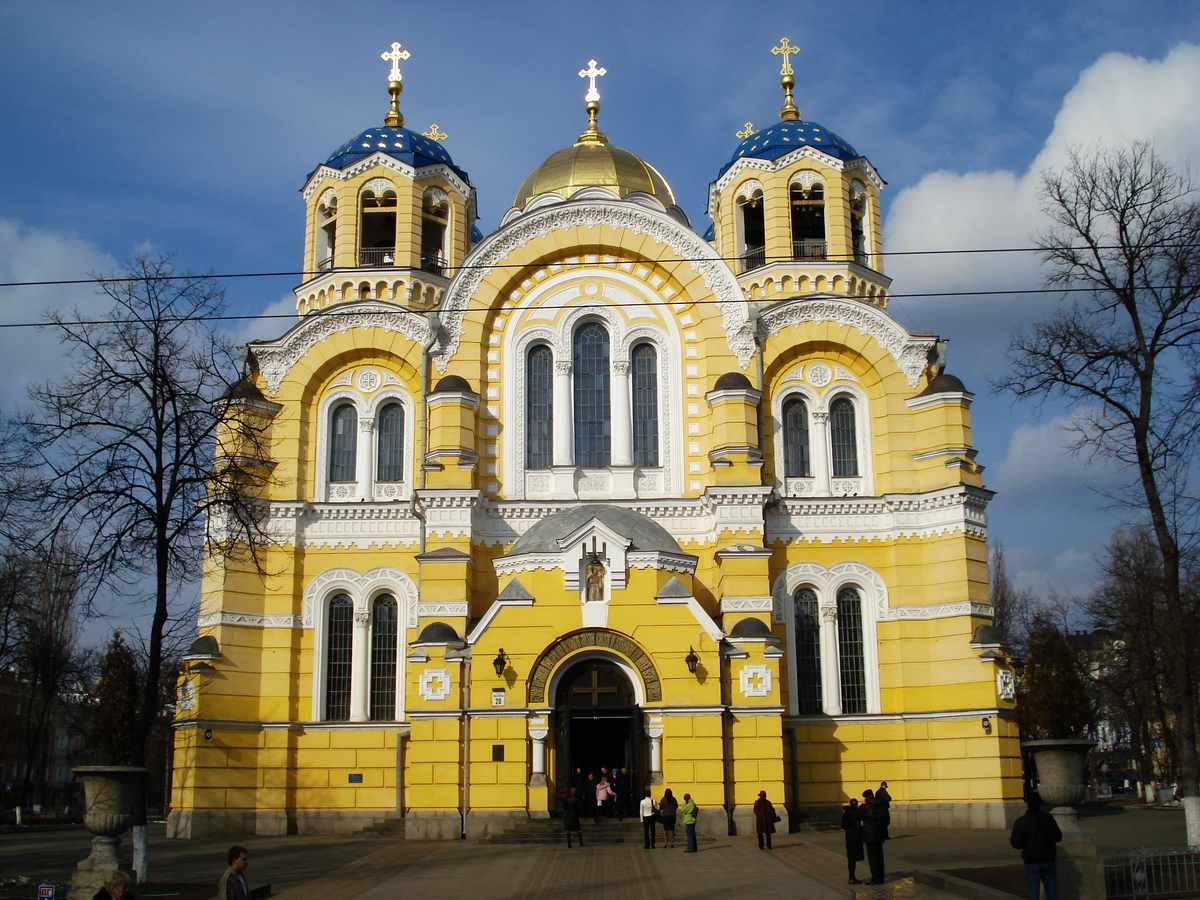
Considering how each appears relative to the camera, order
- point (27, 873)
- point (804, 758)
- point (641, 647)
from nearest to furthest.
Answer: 1. point (27, 873)
2. point (641, 647)
3. point (804, 758)

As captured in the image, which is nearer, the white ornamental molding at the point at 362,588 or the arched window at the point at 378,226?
the white ornamental molding at the point at 362,588

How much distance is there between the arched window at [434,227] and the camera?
113 feet

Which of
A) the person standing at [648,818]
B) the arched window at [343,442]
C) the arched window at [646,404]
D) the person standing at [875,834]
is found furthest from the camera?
the arched window at [343,442]

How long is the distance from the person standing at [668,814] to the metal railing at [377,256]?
1724cm

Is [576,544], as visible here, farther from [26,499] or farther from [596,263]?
[26,499]

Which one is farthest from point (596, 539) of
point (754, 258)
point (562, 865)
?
point (754, 258)

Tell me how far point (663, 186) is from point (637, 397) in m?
8.31

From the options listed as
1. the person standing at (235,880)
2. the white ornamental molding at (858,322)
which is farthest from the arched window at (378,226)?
the person standing at (235,880)

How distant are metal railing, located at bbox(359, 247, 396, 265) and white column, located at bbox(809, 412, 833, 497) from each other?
12.7 m

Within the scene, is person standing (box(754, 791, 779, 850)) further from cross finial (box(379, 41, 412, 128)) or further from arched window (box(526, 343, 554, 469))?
cross finial (box(379, 41, 412, 128))

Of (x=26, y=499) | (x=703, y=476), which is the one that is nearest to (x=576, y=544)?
(x=703, y=476)

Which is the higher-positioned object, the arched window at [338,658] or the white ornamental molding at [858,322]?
the white ornamental molding at [858,322]

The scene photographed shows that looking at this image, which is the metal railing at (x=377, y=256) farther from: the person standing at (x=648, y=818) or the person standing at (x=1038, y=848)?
the person standing at (x=1038, y=848)

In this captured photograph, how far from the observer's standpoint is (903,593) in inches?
1179
